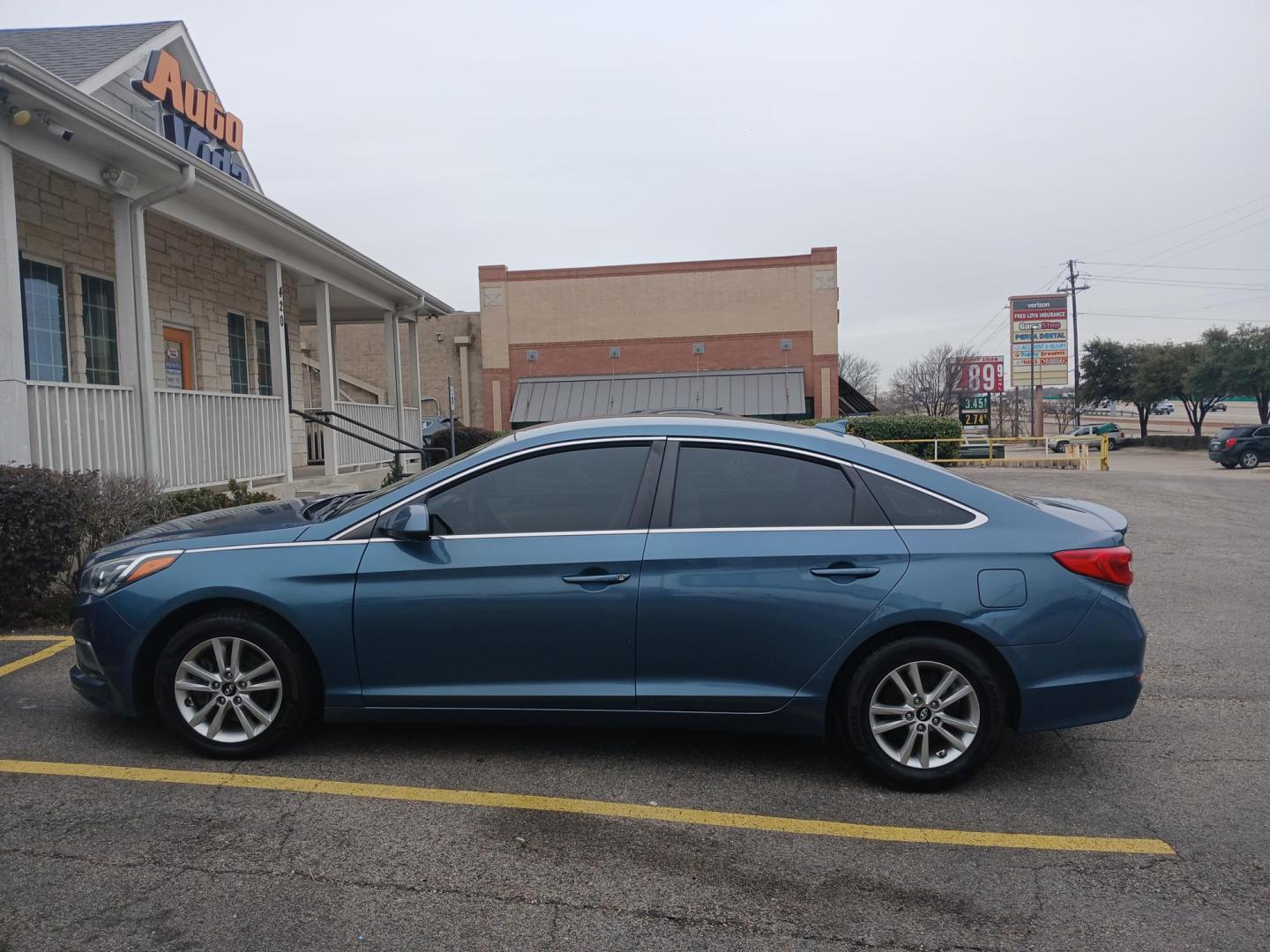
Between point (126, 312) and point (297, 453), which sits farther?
point (297, 453)

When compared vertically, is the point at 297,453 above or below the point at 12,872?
above

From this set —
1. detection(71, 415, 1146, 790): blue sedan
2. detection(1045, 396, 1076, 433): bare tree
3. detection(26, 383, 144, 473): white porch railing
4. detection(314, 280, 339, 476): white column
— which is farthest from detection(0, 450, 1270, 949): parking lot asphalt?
detection(1045, 396, 1076, 433): bare tree

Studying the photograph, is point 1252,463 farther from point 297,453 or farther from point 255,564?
point 255,564

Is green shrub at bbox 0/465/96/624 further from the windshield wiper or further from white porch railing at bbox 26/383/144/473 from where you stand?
the windshield wiper

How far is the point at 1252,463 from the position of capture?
32562 millimetres

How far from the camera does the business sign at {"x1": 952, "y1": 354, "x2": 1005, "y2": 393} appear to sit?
2276 inches

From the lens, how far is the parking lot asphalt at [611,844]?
2875 mm

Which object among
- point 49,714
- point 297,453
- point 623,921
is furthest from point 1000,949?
point 297,453

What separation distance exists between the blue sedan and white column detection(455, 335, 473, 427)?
102 feet

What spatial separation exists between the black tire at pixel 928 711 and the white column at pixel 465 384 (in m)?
31.9

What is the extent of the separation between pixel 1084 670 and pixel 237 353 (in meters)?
13.0

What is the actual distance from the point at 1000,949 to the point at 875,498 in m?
1.85

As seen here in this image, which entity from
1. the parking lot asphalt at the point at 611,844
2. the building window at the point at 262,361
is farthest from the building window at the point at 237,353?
the parking lot asphalt at the point at 611,844

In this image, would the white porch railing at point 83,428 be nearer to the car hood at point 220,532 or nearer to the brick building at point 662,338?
the car hood at point 220,532
